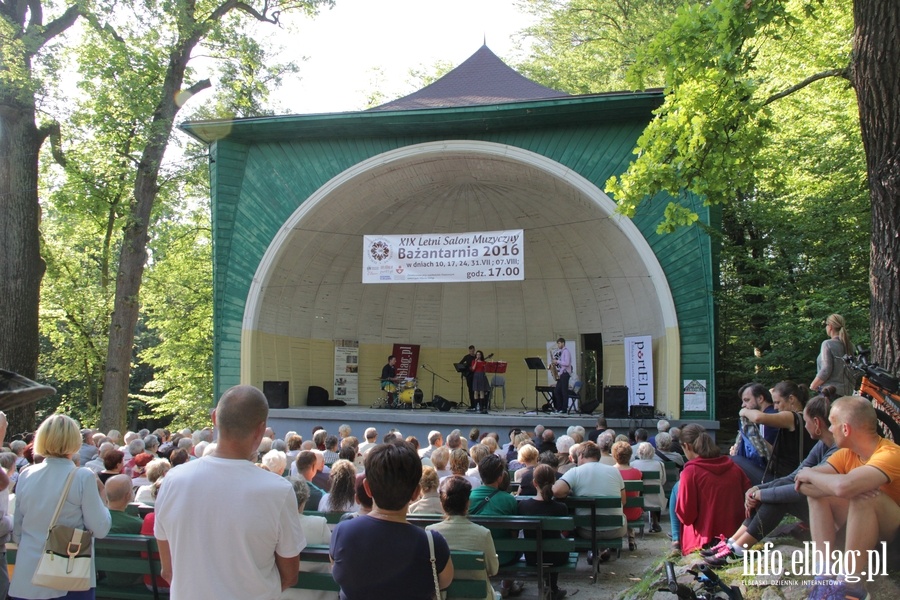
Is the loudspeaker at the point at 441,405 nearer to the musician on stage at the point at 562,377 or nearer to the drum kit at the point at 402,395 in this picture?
the drum kit at the point at 402,395

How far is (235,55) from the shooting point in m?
16.5

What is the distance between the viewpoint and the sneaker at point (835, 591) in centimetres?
321

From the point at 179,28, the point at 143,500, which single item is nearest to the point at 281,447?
the point at 143,500

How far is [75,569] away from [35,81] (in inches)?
445

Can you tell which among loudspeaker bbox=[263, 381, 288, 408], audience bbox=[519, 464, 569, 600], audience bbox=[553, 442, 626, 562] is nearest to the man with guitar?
loudspeaker bbox=[263, 381, 288, 408]

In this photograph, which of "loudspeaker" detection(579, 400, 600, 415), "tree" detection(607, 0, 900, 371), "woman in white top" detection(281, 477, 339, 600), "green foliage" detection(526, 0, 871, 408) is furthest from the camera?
"loudspeaker" detection(579, 400, 600, 415)

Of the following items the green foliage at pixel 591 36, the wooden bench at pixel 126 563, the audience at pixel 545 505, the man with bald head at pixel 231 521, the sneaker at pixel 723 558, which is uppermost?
the green foliage at pixel 591 36

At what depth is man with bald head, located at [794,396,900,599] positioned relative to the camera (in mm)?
3275

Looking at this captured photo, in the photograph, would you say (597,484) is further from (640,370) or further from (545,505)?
(640,370)

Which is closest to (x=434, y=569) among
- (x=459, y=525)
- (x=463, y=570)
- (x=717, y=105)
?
(x=463, y=570)

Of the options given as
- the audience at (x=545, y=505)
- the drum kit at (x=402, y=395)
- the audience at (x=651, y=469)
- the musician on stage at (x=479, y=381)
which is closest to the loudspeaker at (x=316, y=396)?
the drum kit at (x=402, y=395)

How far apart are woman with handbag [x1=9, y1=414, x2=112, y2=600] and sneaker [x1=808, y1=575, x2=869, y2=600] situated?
3227 mm

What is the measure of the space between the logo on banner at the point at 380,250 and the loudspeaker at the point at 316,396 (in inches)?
164

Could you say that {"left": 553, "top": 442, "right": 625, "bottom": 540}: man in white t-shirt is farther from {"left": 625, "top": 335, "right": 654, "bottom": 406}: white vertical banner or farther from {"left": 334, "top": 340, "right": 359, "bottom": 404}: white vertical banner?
{"left": 334, "top": 340, "right": 359, "bottom": 404}: white vertical banner
